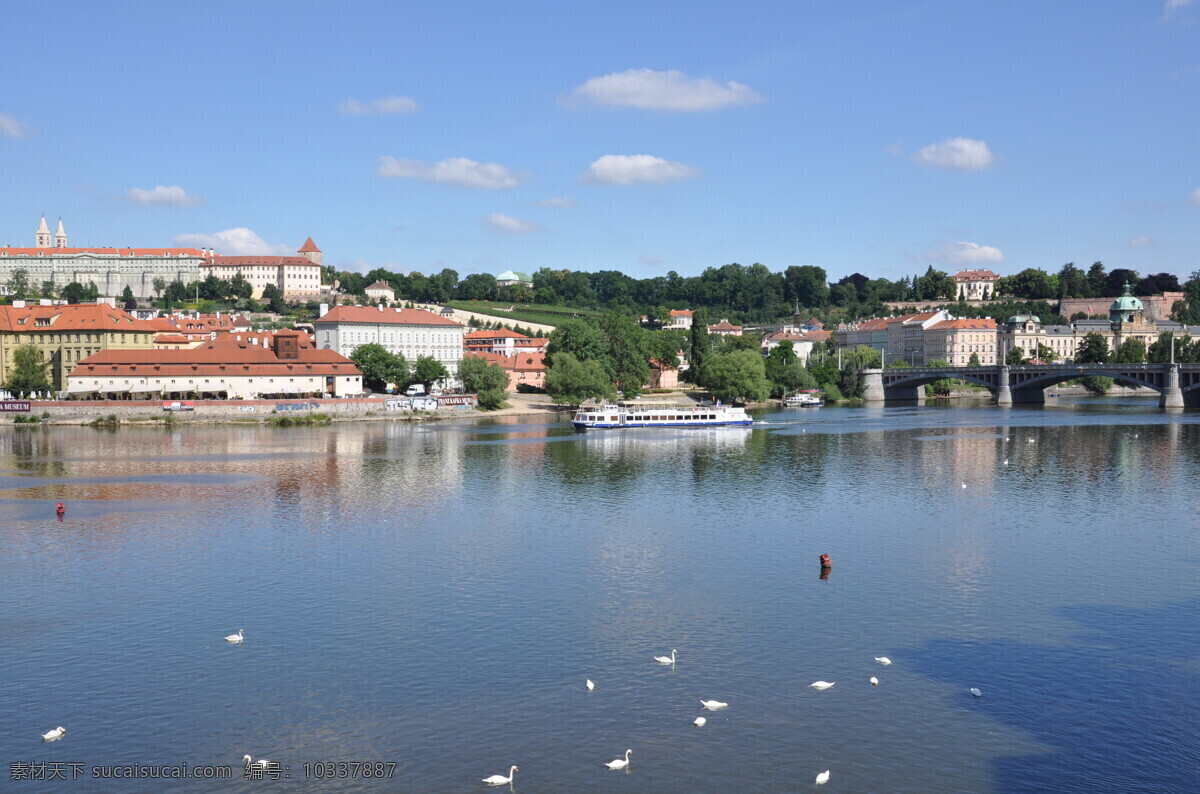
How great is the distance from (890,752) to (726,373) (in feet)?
277

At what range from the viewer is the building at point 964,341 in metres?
158

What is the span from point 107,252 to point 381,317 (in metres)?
103

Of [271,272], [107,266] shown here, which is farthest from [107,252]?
[271,272]

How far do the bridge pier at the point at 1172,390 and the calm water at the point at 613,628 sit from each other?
2081 inches

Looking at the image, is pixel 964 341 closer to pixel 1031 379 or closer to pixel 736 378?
pixel 1031 379

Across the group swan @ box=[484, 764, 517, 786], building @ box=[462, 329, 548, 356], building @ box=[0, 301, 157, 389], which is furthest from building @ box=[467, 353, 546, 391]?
swan @ box=[484, 764, 517, 786]

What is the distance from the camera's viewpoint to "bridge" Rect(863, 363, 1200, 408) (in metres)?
96.6

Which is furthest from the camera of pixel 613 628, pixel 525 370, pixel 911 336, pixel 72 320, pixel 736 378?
pixel 911 336

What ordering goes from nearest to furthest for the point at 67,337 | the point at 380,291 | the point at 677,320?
the point at 67,337, the point at 380,291, the point at 677,320

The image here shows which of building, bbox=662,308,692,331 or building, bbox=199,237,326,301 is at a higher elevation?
building, bbox=199,237,326,301

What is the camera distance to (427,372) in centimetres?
9612

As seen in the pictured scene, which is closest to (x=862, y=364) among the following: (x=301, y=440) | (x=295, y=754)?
(x=301, y=440)

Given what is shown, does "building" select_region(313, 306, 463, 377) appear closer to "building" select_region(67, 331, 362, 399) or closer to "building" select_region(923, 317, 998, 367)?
"building" select_region(67, 331, 362, 399)

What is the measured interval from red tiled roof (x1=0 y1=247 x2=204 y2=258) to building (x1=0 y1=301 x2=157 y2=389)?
9616 centimetres
